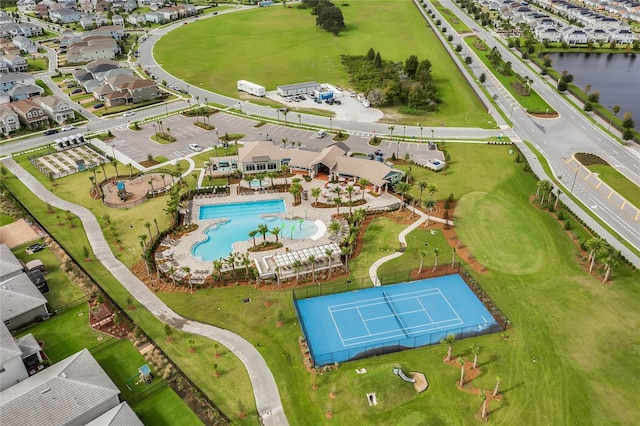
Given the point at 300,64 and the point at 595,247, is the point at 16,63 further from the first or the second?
the point at 595,247

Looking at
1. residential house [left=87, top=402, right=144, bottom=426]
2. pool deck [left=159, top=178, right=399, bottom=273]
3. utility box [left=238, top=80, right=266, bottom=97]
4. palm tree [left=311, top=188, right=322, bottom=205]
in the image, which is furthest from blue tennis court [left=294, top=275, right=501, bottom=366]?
utility box [left=238, top=80, right=266, bottom=97]

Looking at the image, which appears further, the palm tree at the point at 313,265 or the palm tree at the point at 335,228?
Result: the palm tree at the point at 335,228

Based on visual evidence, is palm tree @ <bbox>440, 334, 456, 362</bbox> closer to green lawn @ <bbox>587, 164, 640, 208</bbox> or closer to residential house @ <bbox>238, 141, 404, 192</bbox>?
residential house @ <bbox>238, 141, 404, 192</bbox>

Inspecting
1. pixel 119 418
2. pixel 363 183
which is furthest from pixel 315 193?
pixel 119 418

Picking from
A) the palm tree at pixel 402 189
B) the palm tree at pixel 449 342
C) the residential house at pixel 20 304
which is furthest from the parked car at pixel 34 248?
the palm tree at pixel 449 342

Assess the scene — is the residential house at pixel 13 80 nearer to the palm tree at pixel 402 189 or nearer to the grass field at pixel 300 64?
the grass field at pixel 300 64

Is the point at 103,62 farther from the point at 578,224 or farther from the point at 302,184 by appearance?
the point at 578,224

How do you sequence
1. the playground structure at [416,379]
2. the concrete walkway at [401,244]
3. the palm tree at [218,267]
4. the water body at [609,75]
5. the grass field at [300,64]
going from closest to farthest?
the playground structure at [416,379], the palm tree at [218,267], the concrete walkway at [401,244], the grass field at [300,64], the water body at [609,75]
